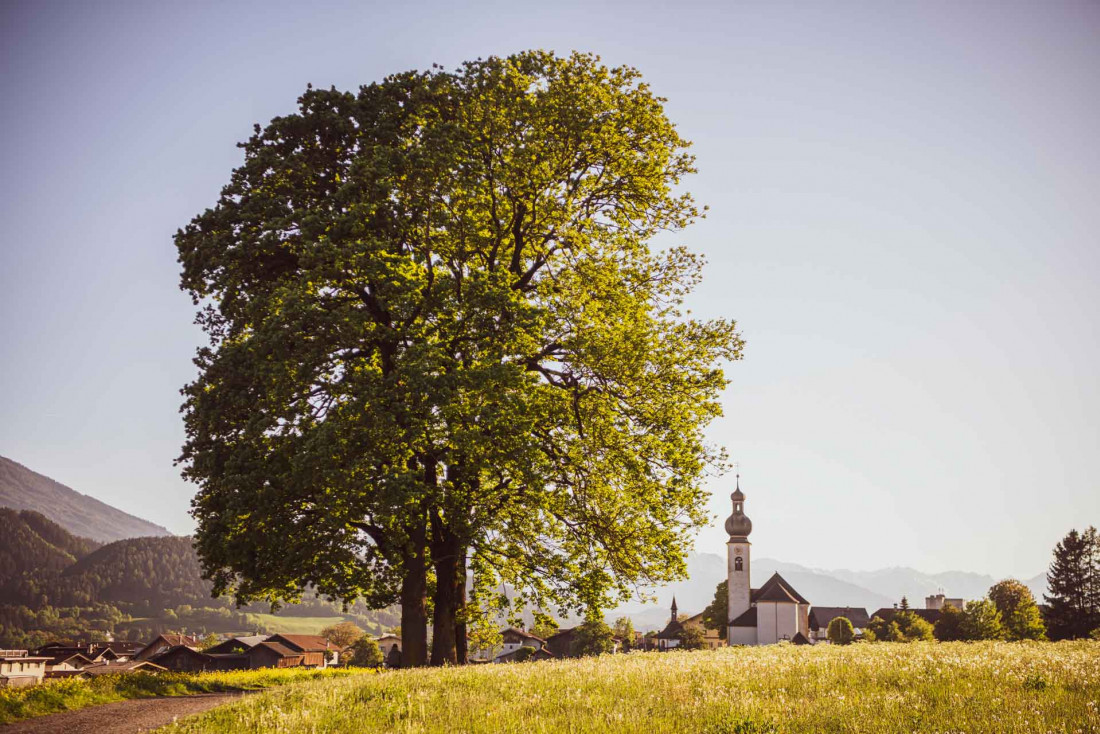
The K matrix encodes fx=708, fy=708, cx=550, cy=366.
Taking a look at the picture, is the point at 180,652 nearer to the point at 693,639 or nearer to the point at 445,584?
the point at 693,639

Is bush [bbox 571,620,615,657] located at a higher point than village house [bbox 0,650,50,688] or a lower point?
higher

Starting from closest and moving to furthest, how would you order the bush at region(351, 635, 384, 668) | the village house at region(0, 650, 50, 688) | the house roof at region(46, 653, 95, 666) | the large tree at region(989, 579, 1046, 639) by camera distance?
the village house at region(0, 650, 50, 688) → the large tree at region(989, 579, 1046, 639) → the bush at region(351, 635, 384, 668) → the house roof at region(46, 653, 95, 666)

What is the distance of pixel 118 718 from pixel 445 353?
10.6 meters

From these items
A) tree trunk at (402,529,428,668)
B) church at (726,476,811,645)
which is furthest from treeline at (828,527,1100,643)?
tree trunk at (402,529,428,668)

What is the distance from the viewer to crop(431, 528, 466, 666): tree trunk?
21281 millimetres

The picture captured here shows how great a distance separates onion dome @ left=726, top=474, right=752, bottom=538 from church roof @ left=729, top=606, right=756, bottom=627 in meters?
13.1

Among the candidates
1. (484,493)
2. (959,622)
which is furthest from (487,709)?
(959,622)

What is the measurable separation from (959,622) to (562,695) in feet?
360

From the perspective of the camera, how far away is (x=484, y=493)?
2016cm

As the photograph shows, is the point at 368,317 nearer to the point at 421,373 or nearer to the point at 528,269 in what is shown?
the point at 421,373

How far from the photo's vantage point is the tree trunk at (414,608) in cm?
1984

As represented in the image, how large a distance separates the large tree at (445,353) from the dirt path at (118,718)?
3.29 m

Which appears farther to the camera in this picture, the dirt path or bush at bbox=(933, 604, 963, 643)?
bush at bbox=(933, 604, 963, 643)

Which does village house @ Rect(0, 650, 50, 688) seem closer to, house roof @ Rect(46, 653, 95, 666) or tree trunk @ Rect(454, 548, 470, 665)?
house roof @ Rect(46, 653, 95, 666)
